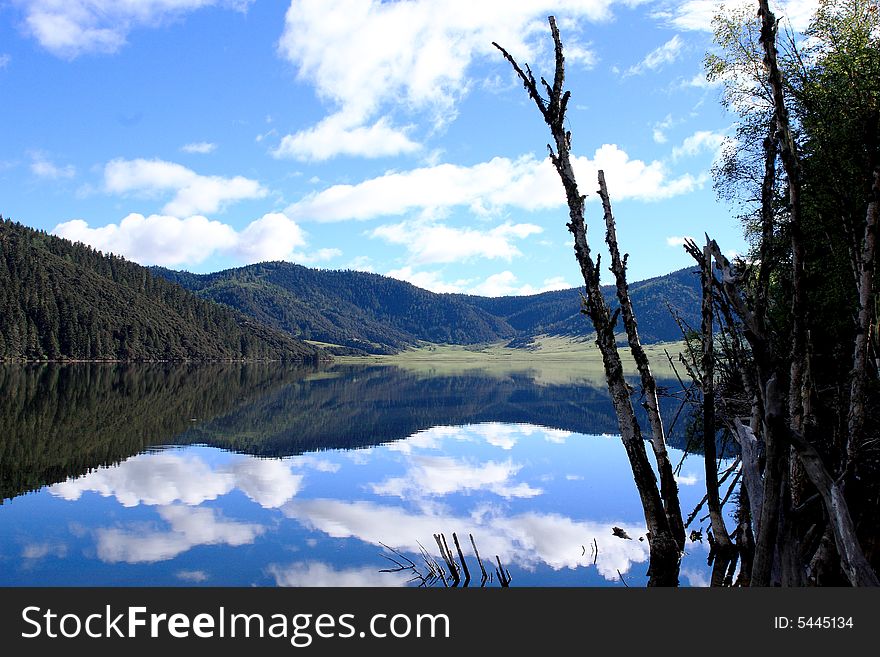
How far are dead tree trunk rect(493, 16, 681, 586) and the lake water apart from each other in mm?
9479

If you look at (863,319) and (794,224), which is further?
(863,319)

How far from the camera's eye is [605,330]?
8375 millimetres

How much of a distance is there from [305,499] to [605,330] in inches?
932

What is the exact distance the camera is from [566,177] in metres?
8.50

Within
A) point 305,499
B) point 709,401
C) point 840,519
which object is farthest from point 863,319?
point 305,499

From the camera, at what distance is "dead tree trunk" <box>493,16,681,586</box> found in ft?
27.0

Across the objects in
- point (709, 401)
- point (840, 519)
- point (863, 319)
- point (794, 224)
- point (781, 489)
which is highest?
point (794, 224)

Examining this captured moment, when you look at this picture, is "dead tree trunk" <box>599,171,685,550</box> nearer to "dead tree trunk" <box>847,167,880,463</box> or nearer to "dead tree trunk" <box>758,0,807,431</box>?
"dead tree trunk" <box>758,0,807,431</box>

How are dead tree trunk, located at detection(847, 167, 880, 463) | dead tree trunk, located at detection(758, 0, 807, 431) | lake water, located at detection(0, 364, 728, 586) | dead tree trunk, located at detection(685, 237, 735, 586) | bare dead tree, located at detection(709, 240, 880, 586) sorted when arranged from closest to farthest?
1. bare dead tree, located at detection(709, 240, 880, 586)
2. dead tree trunk, located at detection(758, 0, 807, 431)
3. dead tree trunk, located at detection(847, 167, 880, 463)
4. dead tree trunk, located at detection(685, 237, 735, 586)
5. lake water, located at detection(0, 364, 728, 586)

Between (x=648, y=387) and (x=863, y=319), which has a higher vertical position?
(x=863, y=319)

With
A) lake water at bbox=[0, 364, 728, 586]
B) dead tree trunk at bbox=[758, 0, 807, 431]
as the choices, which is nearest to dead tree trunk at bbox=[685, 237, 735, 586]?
dead tree trunk at bbox=[758, 0, 807, 431]

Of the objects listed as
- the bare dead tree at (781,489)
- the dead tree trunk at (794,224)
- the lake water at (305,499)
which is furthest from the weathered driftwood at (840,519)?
the lake water at (305,499)

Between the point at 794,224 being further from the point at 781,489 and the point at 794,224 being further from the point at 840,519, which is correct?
the point at 840,519
